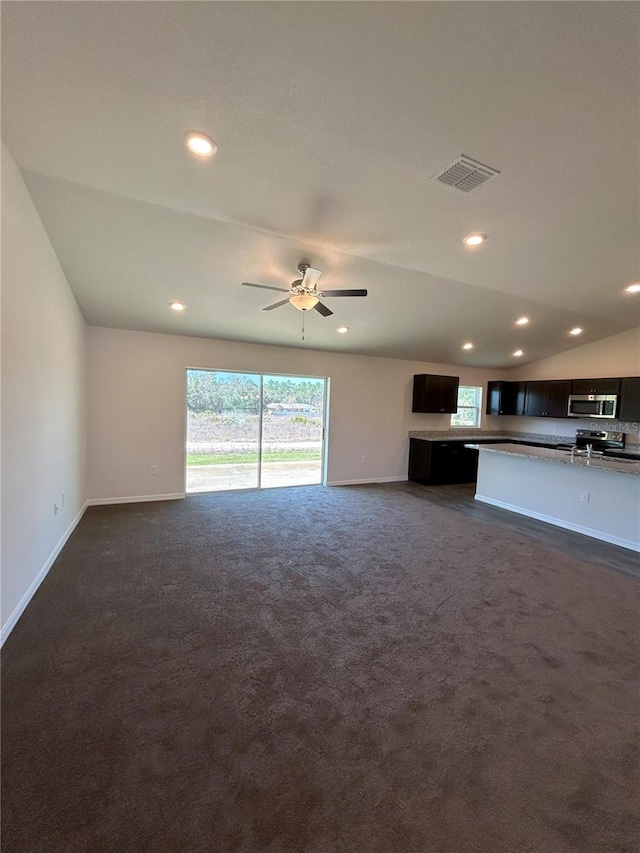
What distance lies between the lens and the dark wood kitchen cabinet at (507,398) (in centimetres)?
754

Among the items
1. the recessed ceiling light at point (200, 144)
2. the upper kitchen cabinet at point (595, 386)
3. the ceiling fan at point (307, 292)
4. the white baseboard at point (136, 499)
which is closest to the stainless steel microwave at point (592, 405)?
the upper kitchen cabinet at point (595, 386)

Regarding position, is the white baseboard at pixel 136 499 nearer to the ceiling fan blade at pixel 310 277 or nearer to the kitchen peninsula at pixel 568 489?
the ceiling fan blade at pixel 310 277

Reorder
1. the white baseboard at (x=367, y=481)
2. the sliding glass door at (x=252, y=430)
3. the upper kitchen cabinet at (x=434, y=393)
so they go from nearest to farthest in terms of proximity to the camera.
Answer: the sliding glass door at (x=252, y=430) → the white baseboard at (x=367, y=481) → the upper kitchen cabinet at (x=434, y=393)

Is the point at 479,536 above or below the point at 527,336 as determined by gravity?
below

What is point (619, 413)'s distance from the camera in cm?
589

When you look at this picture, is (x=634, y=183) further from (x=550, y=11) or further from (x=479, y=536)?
(x=479, y=536)

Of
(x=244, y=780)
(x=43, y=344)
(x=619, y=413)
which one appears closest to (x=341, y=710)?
(x=244, y=780)

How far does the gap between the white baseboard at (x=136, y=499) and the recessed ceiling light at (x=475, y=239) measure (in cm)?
489

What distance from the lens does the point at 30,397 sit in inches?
98.7

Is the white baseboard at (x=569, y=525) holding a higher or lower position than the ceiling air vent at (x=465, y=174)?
lower

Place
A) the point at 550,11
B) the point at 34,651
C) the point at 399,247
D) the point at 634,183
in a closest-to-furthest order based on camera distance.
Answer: the point at 550,11 → the point at 34,651 → the point at 634,183 → the point at 399,247

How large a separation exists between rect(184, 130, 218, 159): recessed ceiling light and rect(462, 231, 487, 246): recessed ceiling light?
207 centimetres

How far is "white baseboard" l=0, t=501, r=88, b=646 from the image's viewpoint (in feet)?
7.14

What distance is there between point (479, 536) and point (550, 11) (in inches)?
162
